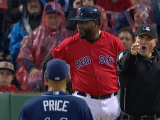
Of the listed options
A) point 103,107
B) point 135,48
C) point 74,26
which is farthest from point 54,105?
point 74,26

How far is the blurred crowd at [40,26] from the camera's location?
7895 millimetres

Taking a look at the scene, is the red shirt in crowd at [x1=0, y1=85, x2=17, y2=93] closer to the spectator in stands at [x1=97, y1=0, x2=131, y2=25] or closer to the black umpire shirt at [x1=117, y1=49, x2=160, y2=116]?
the black umpire shirt at [x1=117, y1=49, x2=160, y2=116]

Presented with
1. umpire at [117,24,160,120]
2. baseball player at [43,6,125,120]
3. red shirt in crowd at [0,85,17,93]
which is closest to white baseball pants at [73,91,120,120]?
baseball player at [43,6,125,120]

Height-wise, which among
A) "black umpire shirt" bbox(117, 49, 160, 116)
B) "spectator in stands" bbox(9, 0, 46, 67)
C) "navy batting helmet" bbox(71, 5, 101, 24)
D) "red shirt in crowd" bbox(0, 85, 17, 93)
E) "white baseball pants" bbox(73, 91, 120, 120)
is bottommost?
"red shirt in crowd" bbox(0, 85, 17, 93)

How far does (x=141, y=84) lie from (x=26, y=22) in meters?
3.71

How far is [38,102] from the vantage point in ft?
13.3

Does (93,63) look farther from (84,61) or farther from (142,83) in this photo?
(142,83)

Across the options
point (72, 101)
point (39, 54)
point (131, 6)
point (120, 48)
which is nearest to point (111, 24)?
point (131, 6)

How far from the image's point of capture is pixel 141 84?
5.41 metres

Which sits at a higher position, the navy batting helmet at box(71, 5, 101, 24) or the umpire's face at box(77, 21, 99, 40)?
the navy batting helmet at box(71, 5, 101, 24)

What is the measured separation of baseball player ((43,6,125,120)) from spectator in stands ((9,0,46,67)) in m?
2.55

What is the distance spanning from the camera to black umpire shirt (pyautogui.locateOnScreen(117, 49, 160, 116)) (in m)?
5.41

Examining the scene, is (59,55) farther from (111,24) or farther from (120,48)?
(111,24)

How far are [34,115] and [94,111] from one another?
1.92 m
